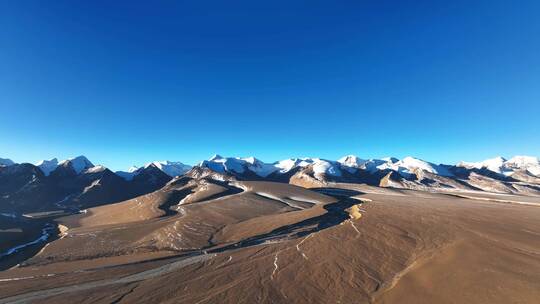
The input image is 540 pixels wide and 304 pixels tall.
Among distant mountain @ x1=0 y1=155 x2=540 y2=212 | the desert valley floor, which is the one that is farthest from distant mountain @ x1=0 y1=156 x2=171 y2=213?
the desert valley floor

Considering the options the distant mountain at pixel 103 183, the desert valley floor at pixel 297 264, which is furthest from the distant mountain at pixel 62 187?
the desert valley floor at pixel 297 264

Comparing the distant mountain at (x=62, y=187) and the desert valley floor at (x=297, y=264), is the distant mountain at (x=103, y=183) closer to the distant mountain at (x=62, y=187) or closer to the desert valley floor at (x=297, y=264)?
the distant mountain at (x=62, y=187)

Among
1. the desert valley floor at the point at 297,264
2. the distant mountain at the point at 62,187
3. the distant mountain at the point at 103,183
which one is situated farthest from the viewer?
the distant mountain at the point at 103,183

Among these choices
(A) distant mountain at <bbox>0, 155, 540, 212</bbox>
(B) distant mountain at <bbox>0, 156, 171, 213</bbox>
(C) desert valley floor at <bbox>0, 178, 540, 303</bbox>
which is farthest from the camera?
(A) distant mountain at <bbox>0, 155, 540, 212</bbox>

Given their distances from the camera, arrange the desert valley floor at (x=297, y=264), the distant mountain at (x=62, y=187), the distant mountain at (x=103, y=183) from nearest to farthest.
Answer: the desert valley floor at (x=297, y=264), the distant mountain at (x=62, y=187), the distant mountain at (x=103, y=183)

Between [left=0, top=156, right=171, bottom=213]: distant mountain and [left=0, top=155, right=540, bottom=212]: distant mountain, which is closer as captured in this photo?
[left=0, top=156, right=171, bottom=213]: distant mountain

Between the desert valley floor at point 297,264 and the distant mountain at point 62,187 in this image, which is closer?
the desert valley floor at point 297,264

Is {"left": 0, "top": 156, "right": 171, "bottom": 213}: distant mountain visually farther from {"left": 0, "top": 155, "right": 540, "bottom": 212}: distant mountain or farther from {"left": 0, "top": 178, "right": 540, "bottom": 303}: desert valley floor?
{"left": 0, "top": 178, "right": 540, "bottom": 303}: desert valley floor

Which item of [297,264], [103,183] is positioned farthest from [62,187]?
[297,264]
